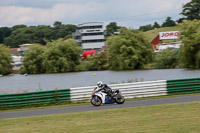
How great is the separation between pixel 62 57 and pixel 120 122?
55.9 metres

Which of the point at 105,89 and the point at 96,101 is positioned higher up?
the point at 105,89

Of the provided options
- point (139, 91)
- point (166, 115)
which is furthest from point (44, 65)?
point (166, 115)

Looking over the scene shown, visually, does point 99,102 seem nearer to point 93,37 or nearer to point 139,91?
point 139,91

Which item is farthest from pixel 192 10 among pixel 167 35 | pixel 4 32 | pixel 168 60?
pixel 4 32

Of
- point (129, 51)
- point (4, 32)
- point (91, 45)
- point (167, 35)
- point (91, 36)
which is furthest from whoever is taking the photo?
point (4, 32)

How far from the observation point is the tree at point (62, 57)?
2579 inches

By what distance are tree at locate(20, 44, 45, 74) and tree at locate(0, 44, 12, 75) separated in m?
3.58

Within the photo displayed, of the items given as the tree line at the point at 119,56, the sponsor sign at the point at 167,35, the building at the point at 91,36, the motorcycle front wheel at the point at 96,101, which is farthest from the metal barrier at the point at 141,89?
the building at the point at 91,36

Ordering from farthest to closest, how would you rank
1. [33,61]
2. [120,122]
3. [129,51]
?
[33,61] → [129,51] → [120,122]

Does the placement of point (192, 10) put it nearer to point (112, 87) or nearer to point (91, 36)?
point (91, 36)

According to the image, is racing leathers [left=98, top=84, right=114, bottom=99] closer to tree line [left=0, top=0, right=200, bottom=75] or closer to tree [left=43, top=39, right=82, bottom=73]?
tree line [left=0, top=0, right=200, bottom=75]

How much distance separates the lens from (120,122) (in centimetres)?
1088

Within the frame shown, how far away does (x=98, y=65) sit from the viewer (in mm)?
68812

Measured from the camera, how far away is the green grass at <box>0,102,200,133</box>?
9672 mm
